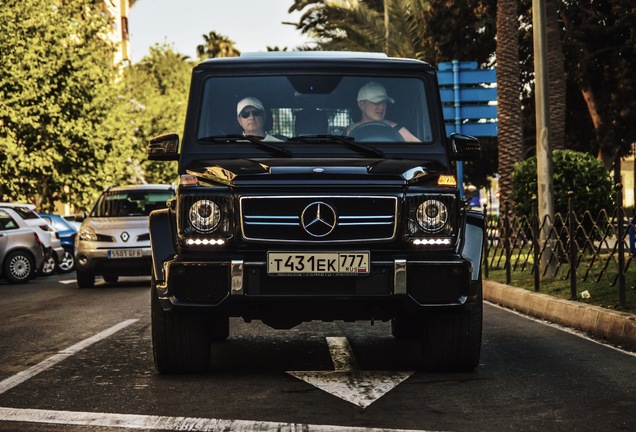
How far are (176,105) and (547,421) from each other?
58535mm

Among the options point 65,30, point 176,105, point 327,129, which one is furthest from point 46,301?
point 176,105

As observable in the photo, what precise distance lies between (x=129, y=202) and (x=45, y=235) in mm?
4671

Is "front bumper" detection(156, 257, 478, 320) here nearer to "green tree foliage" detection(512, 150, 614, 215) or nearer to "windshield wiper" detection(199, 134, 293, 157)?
"windshield wiper" detection(199, 134, 293, 157)

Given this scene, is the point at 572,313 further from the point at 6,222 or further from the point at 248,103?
the point at 6,222

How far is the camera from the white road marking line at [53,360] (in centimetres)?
786

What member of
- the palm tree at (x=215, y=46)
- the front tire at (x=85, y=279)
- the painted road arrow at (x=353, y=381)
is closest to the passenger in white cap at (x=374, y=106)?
the painted road arrow at (x=353, y=381)

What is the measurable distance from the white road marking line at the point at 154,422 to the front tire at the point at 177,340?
1.32 metres

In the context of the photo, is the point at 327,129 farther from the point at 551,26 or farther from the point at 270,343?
the point at 551,26

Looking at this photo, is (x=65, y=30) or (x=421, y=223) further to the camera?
(x=65, y=30)

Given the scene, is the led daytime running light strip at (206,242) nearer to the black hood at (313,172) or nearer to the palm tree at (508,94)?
the black hood at (313,172)

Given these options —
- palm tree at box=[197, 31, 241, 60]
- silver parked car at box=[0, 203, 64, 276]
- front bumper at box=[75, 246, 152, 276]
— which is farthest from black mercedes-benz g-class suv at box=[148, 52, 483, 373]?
palm tree at box=[197, 31, 241, 60]

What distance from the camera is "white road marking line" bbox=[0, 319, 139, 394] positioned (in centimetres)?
786

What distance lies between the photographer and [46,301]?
17.0 m

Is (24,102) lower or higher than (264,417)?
higher
